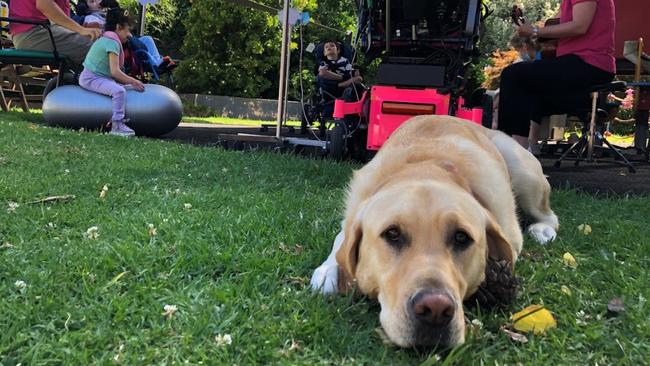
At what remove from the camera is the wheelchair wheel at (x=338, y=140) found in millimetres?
5426

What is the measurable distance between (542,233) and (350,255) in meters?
1.45

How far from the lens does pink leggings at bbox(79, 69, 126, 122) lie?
684 cm

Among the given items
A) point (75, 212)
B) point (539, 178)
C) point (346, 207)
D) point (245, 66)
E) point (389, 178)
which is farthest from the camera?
point (245, 66)

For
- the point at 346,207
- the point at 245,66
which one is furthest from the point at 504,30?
the point at 346,207

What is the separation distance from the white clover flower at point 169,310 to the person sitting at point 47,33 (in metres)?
6.81

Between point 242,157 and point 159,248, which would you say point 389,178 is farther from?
point 242,157

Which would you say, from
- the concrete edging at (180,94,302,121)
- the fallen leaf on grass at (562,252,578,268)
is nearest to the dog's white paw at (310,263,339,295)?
the fallen leaf on grass at (562,252,578,268)

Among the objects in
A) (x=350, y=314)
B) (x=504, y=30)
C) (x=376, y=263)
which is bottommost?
(x=350, y=314)

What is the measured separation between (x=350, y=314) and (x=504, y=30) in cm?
2121

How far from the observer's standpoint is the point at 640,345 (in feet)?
5.44

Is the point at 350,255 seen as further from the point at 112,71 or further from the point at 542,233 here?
the point at 112,71

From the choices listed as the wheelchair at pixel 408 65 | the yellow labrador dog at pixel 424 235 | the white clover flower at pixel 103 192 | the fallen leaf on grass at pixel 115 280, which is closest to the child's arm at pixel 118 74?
Answer: the wheelchair at pixel 408 65

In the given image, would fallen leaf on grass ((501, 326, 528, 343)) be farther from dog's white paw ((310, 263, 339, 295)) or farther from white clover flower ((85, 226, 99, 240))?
white clover flower ((85, 226, 99, 240))

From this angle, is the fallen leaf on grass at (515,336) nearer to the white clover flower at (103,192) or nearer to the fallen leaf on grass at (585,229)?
the fallen leaf on grass at (585,229)
